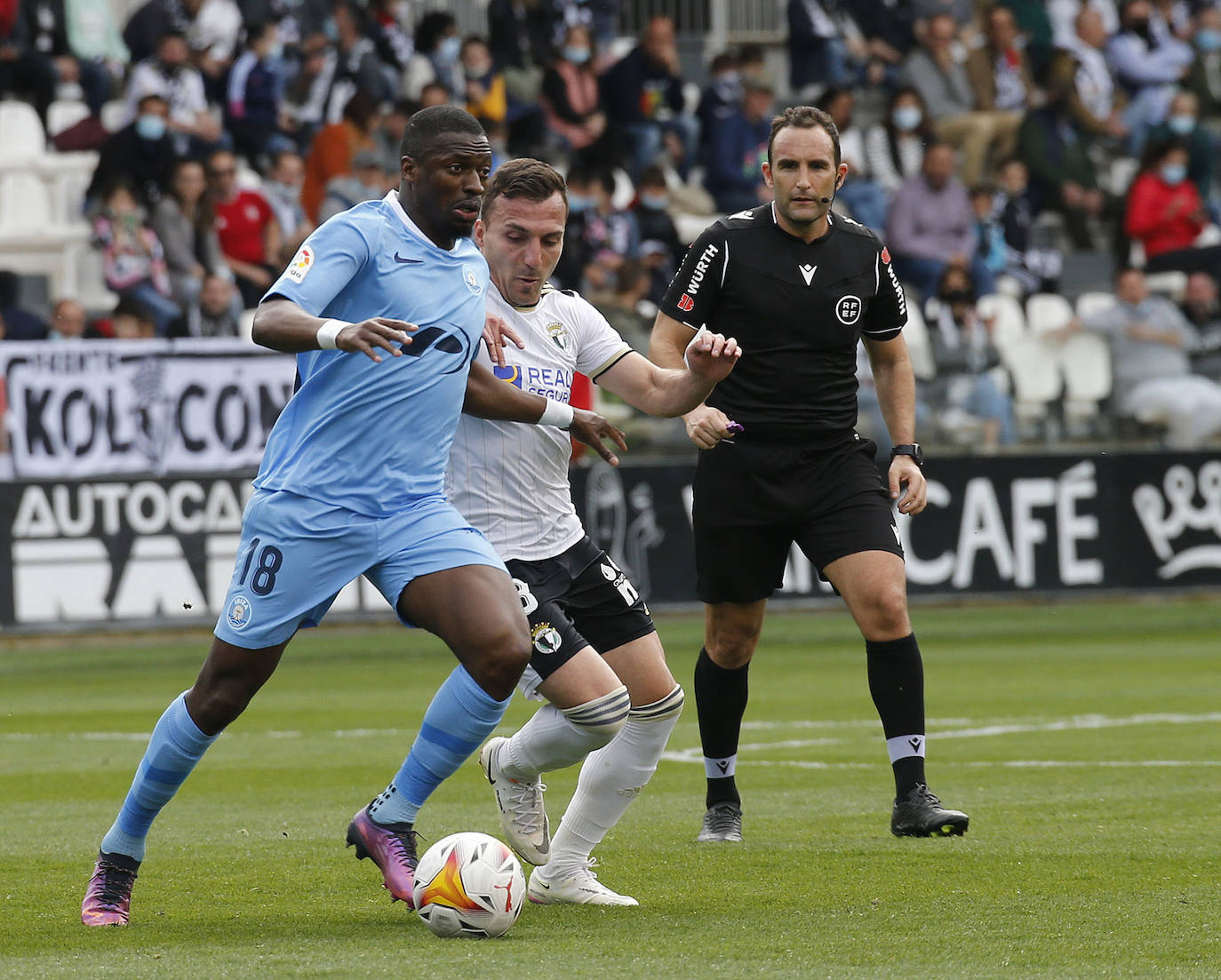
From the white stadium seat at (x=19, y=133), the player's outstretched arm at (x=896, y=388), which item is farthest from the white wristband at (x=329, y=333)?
the white stadium seat at (x=19, y=133)

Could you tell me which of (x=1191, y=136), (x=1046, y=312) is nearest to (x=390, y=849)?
(x=1046, y=312)

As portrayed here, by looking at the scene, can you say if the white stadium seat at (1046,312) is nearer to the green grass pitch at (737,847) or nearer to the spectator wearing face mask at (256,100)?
the green grass pitch at (737,847)

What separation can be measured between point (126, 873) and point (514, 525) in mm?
1472

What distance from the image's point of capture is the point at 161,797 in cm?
554

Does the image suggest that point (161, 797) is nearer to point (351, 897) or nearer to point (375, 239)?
point (351, 897)

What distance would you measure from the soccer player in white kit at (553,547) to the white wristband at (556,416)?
270mm

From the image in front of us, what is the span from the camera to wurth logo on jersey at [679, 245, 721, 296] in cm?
733

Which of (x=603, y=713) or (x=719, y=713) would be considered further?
(x=719, y=713)

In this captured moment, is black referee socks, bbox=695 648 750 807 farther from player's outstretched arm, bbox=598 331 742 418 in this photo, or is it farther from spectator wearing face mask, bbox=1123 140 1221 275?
spectator wearing face mask, bbox=1123 140 1221 275

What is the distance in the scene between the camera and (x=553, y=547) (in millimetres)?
6113

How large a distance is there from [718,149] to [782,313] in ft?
44.1

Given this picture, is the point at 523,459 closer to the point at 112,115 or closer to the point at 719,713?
the point at 719,713

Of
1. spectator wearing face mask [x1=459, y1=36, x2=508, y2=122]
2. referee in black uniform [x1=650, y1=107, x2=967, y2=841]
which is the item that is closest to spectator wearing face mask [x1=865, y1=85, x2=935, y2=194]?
spectator wearing face mask [x1=459, y1=36, x2=508, y2=122]

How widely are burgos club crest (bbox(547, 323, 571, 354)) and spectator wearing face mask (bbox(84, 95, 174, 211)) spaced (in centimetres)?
1205
